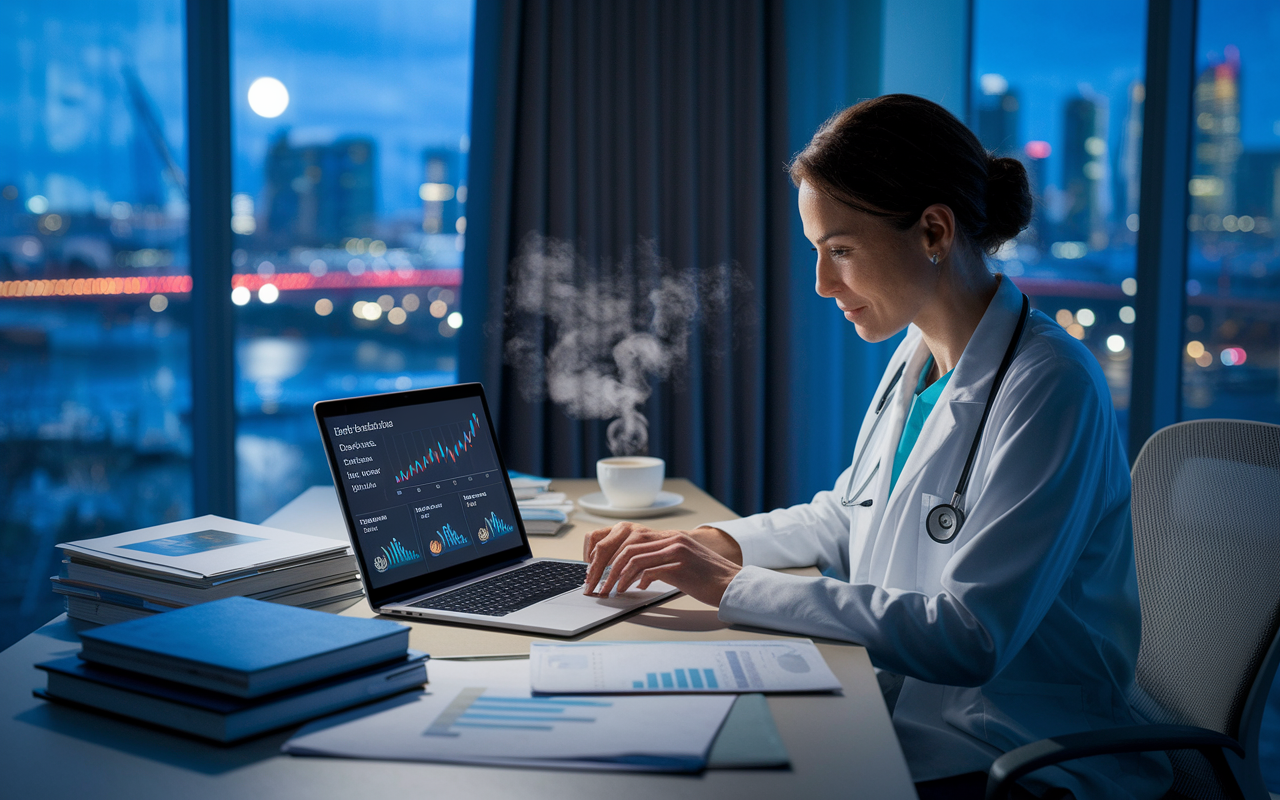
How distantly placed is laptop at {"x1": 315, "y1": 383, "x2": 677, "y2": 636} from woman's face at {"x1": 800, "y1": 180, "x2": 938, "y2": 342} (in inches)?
20.7

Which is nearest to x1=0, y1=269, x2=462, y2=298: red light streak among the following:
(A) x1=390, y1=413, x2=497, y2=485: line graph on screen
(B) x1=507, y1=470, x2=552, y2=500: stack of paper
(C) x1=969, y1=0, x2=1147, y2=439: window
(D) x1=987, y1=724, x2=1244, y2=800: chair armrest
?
(B) x1=507, y1=470, x2=552, y2=500: stack of paper

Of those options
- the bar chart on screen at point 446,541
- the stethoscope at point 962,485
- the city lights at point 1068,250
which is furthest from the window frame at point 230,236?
the bar chart on screen at point 446,541

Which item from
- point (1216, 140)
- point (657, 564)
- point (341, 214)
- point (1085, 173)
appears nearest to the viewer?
point (657, 564)

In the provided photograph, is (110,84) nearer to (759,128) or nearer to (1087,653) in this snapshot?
(759,128)

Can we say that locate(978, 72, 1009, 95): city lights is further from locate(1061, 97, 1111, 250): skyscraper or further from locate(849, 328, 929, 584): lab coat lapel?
locate(849, 328, 929, 584): lab coat lapel

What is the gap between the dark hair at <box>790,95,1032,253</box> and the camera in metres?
1.30

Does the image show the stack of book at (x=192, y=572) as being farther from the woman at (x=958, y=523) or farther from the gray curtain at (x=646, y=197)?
the gray curtain at (x=646, y=197)

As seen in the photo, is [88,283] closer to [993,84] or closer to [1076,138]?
[993,84]

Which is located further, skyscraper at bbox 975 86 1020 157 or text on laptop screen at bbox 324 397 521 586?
skyscraper at bbox 975 86 1020 157

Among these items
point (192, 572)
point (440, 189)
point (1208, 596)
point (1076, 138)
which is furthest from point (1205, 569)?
point (440, 189)

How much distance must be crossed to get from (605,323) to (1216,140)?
68.0 inches

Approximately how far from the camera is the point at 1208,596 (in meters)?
1.26

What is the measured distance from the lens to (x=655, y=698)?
2.97 ft

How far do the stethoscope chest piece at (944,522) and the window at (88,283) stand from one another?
8.34ft
